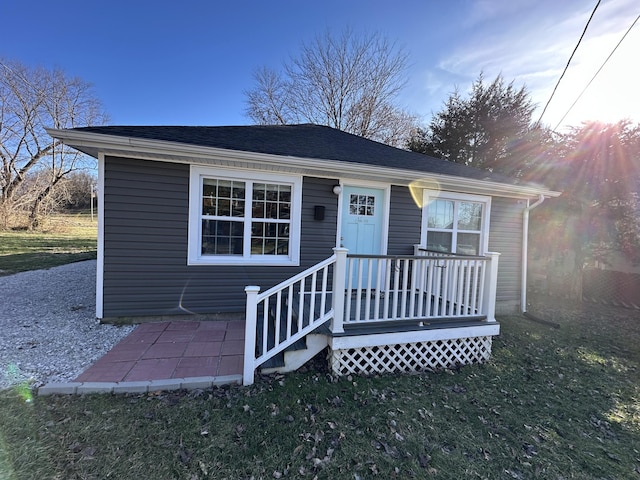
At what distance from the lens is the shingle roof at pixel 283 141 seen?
4379 mm

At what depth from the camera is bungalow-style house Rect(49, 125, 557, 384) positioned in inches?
141

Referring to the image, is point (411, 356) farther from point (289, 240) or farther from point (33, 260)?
point (33, 260)

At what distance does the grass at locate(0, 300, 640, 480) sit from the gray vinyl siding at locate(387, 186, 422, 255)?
2.60m

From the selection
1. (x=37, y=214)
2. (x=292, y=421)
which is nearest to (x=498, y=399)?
(x=292, y=421)

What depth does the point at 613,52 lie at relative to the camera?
585 centimetres

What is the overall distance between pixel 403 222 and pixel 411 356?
108 inches

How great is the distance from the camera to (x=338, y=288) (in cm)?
336

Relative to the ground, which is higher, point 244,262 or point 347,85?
point 347,85

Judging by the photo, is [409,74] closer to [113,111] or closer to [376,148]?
[376,148]

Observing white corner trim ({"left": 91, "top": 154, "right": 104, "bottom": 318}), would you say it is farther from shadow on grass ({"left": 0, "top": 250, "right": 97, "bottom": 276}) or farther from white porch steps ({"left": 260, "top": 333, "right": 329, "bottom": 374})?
shadow on grass ({"left": 0, "top": 250, "right": 97, "bottom": 276})

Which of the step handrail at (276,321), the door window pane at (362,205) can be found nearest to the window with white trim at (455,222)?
the door window pane at (362,205)

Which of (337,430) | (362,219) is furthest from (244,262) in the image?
(337,430)

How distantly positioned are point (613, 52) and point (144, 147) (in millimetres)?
9089

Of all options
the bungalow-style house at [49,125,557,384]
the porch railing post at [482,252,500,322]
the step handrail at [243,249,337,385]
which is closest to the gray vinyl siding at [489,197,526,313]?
the bungalow-style house at [49,125,557,384]
